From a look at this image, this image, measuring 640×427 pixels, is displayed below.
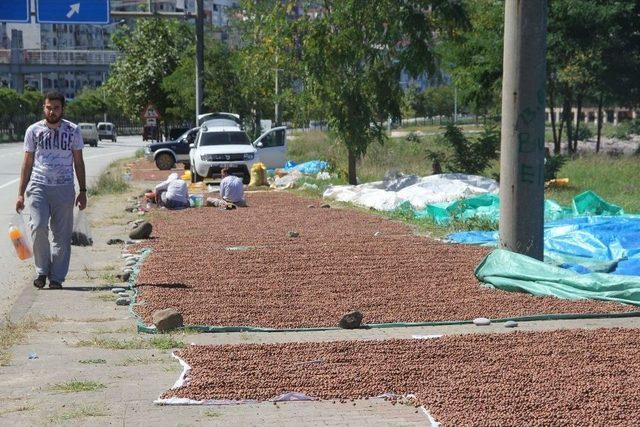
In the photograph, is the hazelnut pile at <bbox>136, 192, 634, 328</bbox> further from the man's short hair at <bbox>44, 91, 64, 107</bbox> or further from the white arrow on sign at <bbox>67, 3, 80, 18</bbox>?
the white arrow on sign at <bbox>67, 3, 80, 18</bbox>

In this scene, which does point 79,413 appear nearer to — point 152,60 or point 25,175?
point 25,175

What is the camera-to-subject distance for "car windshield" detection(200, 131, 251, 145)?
114ft

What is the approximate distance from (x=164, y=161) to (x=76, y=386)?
119 ft

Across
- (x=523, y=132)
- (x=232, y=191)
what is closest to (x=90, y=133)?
(x=232, y=191)

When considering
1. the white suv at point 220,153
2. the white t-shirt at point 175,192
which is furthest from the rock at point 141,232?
the white suv at point 220,153

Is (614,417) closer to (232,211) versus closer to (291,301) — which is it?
(291,301)

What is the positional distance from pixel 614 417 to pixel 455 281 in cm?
547

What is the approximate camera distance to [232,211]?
2230 centimetres

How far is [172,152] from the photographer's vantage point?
43.2 meters

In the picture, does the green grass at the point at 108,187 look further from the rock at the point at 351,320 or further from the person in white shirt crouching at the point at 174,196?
the rock at the point at 351,320

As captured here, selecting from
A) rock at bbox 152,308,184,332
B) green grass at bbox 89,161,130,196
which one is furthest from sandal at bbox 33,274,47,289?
green grass at bbox 89,161,130,196

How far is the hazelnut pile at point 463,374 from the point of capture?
656 cm

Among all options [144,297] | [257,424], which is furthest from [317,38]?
[257,424]

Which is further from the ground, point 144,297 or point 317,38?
point 317,38
